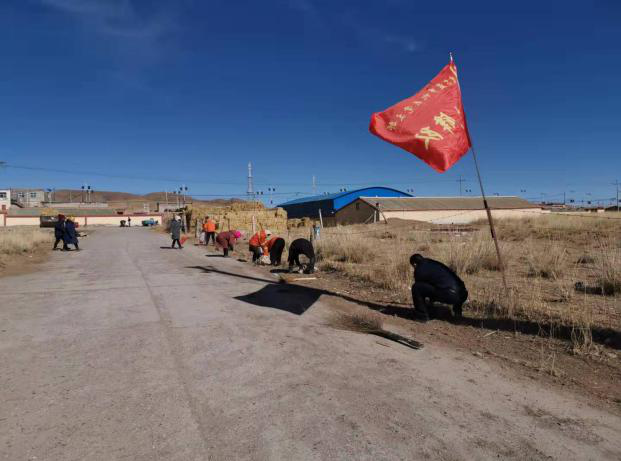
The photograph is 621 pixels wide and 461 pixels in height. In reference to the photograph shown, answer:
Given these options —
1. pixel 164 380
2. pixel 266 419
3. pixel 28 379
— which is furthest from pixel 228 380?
pixel 28 379

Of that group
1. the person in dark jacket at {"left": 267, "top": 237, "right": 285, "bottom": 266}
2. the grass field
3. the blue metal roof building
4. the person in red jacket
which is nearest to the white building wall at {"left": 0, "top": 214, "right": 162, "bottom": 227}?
the blue metal roof building

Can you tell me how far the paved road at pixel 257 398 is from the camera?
2992 millimetres

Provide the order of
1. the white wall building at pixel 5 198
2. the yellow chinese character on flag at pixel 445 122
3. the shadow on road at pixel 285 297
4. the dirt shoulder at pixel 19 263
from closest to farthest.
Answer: the yellow chinese character on flag at pixel 445 122
the shadow on road at pixel 285 297
the dirt shoulder at pixel 19 263
the white wall building at pixel 5 198

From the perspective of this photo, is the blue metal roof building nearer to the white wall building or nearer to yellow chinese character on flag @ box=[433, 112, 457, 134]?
yellow chinese character on flag @ box=[433, 112, 457, 134]

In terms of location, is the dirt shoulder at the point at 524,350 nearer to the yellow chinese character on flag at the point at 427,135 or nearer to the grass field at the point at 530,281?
the grass field at the point at 530,281

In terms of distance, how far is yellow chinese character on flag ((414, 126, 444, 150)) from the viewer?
6.50 meters

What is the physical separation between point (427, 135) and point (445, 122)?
0.44 m

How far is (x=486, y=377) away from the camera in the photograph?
4.41 metres

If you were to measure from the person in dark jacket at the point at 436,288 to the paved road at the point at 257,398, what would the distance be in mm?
1311

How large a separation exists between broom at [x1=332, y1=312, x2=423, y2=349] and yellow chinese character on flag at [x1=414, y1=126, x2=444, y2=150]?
8.66 feet

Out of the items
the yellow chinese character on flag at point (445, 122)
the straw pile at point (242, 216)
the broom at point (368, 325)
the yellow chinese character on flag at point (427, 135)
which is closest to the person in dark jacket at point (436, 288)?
the broom at point (368, 325)

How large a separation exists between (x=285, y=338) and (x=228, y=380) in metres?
1.54

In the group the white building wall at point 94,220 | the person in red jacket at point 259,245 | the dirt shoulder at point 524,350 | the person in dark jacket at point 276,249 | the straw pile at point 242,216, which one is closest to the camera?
the dirt shoulder at point 524,350

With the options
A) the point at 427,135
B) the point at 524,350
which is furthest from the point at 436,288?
the point at 427,135
